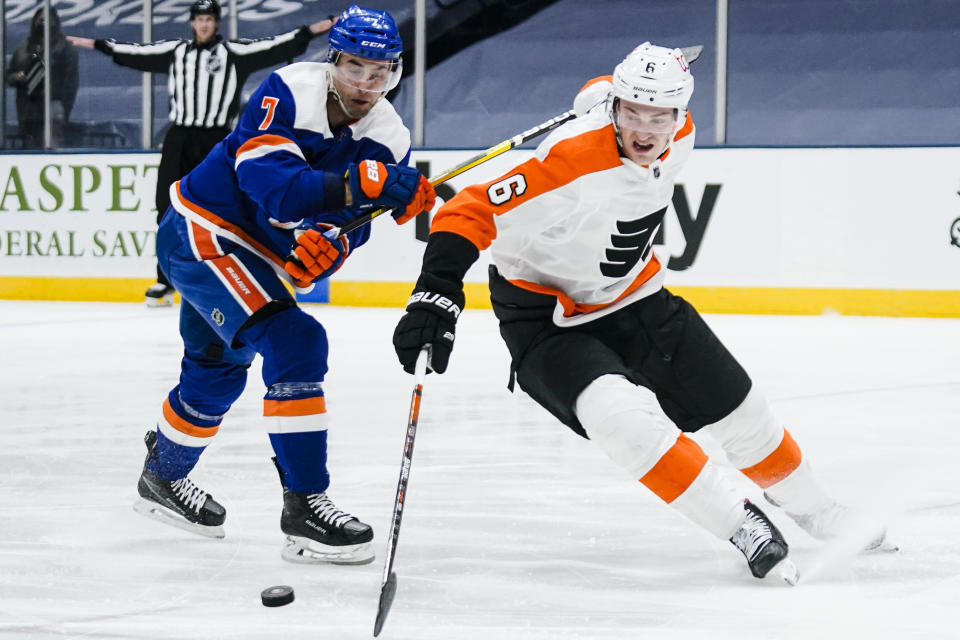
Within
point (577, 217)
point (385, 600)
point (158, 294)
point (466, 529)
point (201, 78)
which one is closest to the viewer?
point (385, 600)

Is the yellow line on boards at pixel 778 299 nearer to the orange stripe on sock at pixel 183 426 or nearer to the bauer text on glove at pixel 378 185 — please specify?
the orange stripe on sock at pixel 183 426

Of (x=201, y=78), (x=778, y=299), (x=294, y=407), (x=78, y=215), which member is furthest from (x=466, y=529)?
(x=78, y=215)

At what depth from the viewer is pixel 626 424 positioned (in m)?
1.92

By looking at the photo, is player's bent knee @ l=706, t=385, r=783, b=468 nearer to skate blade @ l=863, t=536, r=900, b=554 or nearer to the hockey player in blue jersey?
skate blade @ l=863, t=536, r=900, b=554

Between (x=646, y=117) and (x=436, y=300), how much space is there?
436 mm

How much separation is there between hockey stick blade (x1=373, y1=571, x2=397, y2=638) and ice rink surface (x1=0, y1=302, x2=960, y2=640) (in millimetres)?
19

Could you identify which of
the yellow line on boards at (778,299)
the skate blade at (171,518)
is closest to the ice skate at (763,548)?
the skate blade at (171,518)

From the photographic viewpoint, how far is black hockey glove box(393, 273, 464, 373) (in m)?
1.96

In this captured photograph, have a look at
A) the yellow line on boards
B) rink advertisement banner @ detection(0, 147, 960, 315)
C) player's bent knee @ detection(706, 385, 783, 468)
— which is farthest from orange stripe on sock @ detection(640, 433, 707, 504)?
the yellow line on boards

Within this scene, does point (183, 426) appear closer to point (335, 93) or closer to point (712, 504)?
point (335, 93)

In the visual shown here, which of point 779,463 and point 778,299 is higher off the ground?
point 779,463

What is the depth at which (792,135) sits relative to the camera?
8211mm

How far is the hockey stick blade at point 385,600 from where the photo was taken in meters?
1.66

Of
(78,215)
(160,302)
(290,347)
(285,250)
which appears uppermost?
(285,250)
